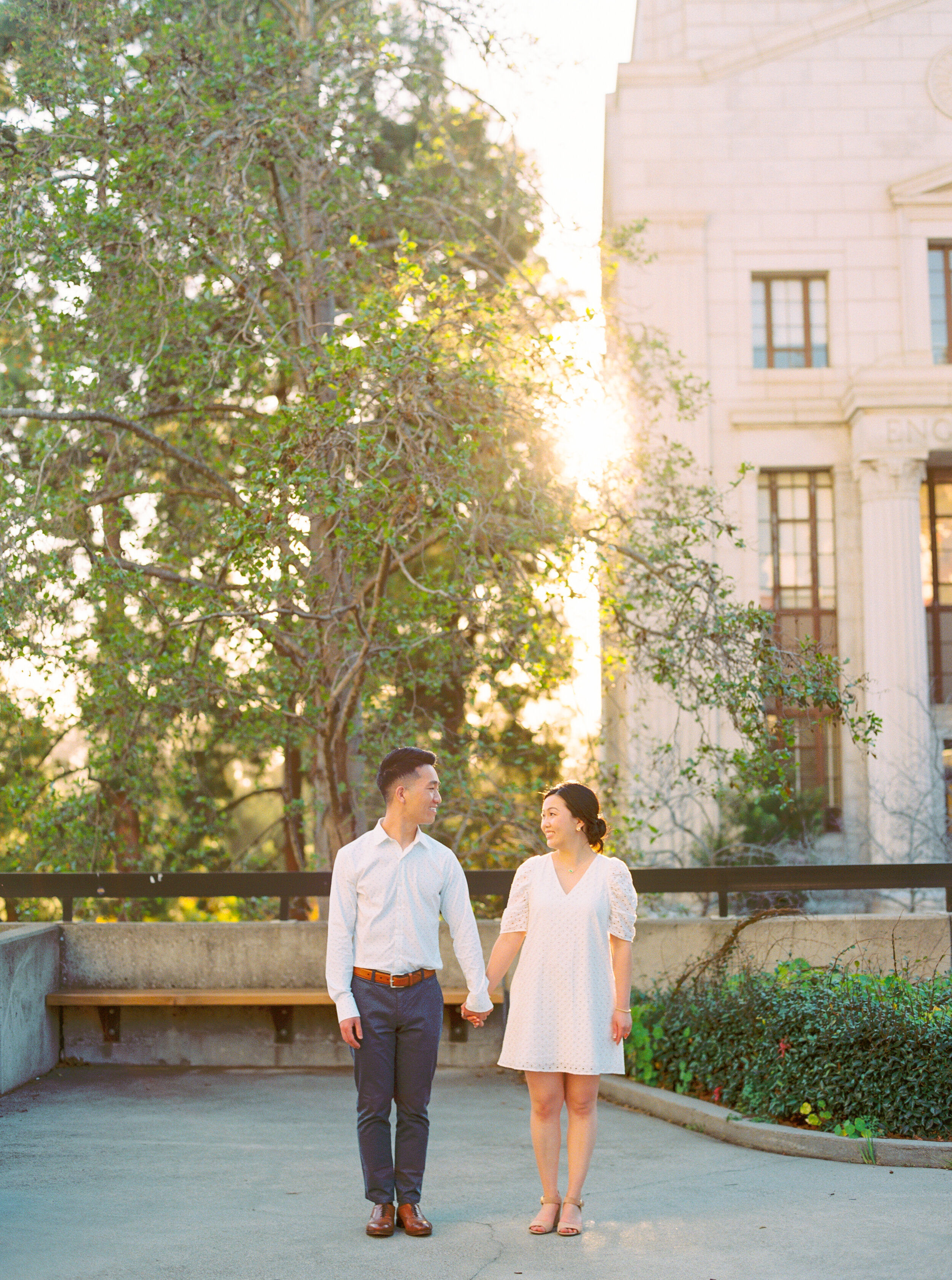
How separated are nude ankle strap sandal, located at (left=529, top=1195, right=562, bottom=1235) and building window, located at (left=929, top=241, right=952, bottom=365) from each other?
68.6 feet

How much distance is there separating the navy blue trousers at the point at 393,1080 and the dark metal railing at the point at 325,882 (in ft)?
16.2

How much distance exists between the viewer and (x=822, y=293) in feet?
78.5

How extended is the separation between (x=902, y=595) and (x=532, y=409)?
1340 centimetres

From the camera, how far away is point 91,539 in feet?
41.1

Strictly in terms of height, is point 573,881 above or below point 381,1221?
above

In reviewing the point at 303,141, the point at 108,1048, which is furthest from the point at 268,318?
the point at 108,1048

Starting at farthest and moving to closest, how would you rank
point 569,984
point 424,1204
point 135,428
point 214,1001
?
point 135,428 < point 214,1001 < point 424,1204 < point 569,984

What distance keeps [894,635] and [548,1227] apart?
59.4 ft

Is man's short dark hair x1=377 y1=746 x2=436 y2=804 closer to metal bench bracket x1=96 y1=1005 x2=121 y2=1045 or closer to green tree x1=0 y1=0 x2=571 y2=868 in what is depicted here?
green tree x1=0 y1=0 x2=571 y2=868

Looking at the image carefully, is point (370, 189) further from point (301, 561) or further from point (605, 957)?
point (605, 957)

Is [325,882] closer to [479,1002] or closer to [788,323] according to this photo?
[479,1002]

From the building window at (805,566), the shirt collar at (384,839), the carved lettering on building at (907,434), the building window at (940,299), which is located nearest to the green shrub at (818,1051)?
the shirt collar at (384,839)

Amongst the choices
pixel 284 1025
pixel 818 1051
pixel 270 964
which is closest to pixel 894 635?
pixel 270 964

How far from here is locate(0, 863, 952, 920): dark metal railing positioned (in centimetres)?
1038
